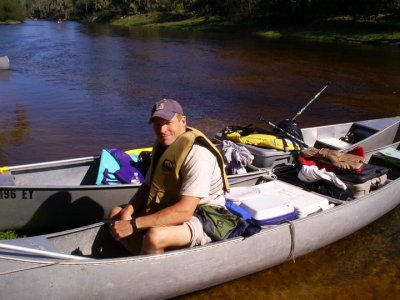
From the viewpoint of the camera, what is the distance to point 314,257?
561cm

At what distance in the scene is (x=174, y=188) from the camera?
161 inches

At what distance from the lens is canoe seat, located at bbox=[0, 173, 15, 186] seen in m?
5.45

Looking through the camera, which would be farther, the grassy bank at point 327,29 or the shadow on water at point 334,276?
the grassy bank at point 327,29

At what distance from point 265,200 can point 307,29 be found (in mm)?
38403

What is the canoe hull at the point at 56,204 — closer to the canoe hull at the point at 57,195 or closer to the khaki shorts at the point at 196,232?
the canoe hull at the point at 57,195

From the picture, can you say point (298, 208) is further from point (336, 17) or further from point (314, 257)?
point (336, 17)

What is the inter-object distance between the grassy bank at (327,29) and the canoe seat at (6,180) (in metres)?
30.0

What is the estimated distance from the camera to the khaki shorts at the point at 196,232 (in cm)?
414

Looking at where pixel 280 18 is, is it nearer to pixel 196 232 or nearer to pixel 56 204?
pixel 56 204

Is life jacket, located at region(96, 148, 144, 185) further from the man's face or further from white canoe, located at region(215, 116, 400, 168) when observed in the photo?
the man's face

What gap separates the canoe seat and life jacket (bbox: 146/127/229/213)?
209cm

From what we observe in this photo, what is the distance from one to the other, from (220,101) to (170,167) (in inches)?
420

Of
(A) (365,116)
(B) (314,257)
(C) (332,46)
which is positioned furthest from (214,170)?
(C) (332,46)

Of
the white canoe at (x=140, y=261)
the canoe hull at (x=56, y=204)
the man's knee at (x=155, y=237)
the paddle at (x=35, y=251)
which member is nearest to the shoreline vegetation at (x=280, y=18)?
the white canoe at (x=140, y=261)
